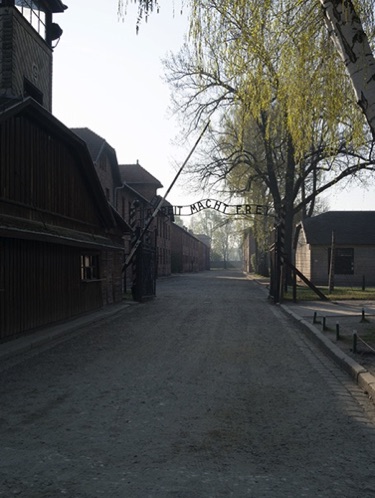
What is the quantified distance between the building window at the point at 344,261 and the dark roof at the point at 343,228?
23.0 inches

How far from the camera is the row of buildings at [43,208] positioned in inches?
413

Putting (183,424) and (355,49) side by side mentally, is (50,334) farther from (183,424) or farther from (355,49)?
(355,49)

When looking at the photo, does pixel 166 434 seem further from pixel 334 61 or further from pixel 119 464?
pixel 334 61

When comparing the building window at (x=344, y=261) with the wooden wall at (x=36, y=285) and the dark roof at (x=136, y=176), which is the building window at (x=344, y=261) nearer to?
the dark roof at (x=136, y=176)

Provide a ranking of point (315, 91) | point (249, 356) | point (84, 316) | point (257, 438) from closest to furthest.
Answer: point (257, 438) < point (315, 91) < point (249, 356) < point (84, 316)

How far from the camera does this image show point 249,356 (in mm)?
9375

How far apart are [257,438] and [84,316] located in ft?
36.3

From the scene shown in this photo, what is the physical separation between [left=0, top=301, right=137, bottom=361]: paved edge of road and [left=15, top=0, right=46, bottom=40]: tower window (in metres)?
9.19

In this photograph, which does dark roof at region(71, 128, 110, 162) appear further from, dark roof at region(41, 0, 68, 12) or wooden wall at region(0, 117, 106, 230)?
wooden wall at region(0, 117, 106, 230)

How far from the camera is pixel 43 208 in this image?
12492mm

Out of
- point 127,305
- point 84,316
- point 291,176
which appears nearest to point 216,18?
point 84,316

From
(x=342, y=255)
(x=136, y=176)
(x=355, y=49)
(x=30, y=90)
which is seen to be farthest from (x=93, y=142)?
(x=355, y=49)

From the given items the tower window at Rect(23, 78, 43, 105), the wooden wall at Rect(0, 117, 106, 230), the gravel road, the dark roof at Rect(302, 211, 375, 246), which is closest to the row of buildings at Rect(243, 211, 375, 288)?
the dark roof at Rect(302, 211, 375, 246)

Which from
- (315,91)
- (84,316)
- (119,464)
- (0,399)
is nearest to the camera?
(119,464)
